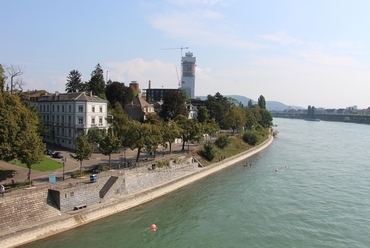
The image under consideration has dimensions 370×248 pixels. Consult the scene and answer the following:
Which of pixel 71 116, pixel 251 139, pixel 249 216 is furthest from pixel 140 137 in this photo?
pixel 251 139

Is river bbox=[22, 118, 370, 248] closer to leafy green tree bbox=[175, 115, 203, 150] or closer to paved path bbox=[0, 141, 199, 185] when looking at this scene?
leafy green tree bbox=[175, 115, 203, 150]

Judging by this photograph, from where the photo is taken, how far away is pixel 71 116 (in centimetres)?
4719

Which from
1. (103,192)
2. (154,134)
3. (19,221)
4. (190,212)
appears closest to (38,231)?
(19,221)

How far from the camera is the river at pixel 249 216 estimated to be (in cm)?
2402

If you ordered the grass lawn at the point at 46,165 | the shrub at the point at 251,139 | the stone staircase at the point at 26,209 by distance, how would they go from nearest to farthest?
the stone staircase at the point at 26,209, the grass lawn at the point at 46,165, the shrub at the point at 251,139

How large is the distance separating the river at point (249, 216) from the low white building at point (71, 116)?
59.7 ft

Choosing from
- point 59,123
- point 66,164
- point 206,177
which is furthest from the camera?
point 59,123

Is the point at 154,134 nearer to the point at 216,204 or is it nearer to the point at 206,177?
the point at 206,177

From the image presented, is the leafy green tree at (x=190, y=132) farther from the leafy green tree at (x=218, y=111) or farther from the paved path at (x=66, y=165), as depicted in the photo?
the leafy green tree at (x=218, y=111)

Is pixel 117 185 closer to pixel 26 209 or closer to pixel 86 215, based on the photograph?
pixel 86 215

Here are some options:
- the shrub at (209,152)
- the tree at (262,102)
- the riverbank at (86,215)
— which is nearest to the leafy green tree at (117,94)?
the shrub at (209,152)

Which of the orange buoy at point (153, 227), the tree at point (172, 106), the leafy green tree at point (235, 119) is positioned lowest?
the orange buoy at point (153, 227)

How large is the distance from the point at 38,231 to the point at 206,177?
24.9 meters

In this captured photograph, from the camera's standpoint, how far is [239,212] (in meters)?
30.1
